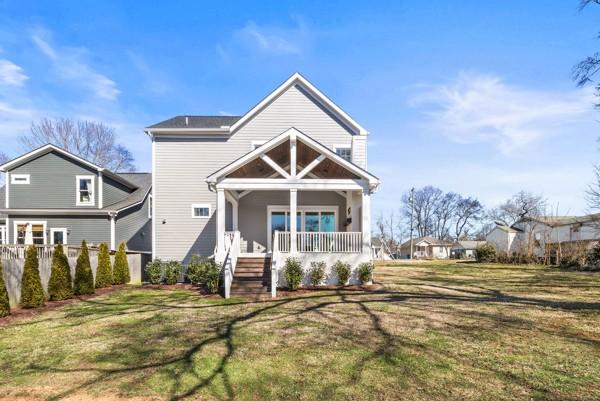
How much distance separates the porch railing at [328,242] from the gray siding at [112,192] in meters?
11.6

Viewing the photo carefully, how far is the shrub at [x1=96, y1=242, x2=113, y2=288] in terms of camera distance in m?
12.7

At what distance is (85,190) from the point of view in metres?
19.2

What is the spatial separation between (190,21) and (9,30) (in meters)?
5.97

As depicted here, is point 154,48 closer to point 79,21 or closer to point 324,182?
point 79,21

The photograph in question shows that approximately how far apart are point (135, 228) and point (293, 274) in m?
12.4

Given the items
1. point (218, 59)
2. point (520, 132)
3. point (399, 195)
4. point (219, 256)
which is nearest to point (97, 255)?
point (219, 256)

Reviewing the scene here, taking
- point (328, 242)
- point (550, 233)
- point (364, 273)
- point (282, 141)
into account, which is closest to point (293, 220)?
point (328, 242)

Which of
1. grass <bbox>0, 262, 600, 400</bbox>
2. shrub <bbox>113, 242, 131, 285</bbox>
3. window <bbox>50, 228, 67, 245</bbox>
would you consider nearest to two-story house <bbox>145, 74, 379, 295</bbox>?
shrub <bbox>113, 242, 131, 285</bbox>

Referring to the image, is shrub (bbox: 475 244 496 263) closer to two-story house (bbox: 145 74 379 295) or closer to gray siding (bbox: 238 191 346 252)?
two-story house (bbox: 145 74 379 295)

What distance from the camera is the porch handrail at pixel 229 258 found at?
10.6 m

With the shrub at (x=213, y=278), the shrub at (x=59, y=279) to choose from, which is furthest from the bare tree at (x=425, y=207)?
the shrub at (x=59, y=279)

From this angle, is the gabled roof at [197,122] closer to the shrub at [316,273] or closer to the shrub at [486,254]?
the shrub at [316,273]

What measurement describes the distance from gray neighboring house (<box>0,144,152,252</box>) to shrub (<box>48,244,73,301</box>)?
850 cm

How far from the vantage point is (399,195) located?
7625cm
